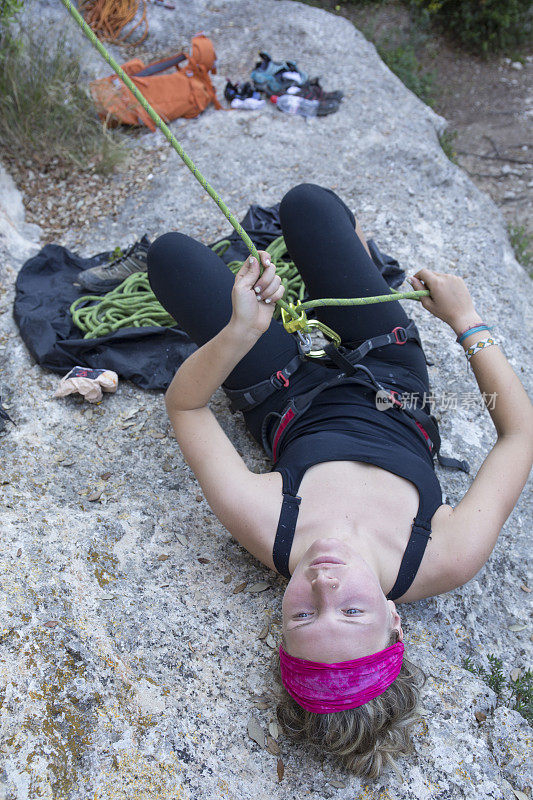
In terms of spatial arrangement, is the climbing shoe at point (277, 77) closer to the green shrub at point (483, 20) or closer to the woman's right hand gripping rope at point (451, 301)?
the woman's right hand gripping rope at point (451, 301)

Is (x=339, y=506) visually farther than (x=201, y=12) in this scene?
No

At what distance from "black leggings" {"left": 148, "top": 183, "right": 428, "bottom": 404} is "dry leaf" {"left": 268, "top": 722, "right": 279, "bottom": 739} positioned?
3.84 ft

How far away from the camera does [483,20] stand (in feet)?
23.0

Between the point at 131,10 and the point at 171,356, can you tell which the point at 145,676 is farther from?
the point at 131,10

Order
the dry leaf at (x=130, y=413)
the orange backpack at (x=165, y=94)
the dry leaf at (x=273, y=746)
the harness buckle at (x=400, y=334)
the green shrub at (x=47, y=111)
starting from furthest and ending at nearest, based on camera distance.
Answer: the orange backpack at (x=165, y=94), the green shrub at (x=47, y=111), the dry leaf at (x=130, y=413), the harness buckle at (x=400, y=334), the dry leaf at (x=273, y=746)

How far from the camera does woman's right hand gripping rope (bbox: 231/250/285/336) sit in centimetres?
193

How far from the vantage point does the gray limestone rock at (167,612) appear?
5.62 feet

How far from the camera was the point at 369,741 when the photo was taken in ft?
5.67

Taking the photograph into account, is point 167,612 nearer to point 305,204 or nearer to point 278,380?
point 278,380

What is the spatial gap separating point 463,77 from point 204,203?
4.58 meters

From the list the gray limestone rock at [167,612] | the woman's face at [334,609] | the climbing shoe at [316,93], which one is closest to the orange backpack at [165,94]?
the climbing shoe at [316,93]

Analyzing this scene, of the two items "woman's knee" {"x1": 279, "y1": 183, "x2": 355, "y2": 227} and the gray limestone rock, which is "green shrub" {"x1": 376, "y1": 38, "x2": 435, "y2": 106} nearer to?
the gray limestone rock

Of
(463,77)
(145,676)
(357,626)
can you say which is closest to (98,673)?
(145,676)

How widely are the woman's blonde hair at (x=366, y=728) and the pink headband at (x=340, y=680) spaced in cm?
5
